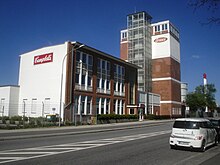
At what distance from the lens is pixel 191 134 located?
11883 mm

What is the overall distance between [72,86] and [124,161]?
Result: 98.9ft

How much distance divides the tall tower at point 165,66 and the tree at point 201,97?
1331 cm

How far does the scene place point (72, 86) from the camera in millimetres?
38469

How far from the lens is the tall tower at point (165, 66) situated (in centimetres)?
7388

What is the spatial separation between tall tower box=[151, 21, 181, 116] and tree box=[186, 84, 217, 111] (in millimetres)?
13314

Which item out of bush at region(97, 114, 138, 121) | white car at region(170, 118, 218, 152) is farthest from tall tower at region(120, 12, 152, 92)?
white car at region(170, 118, 218, 152)

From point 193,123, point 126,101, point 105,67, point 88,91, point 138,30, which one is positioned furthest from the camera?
point 138,30

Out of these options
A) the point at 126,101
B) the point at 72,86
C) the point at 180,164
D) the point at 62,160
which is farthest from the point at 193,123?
the point at 126,101

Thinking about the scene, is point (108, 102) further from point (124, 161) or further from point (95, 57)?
point (124, 161)

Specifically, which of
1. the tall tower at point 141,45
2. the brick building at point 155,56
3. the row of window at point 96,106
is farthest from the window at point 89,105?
the brick building at point 155,56

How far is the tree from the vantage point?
89250mm

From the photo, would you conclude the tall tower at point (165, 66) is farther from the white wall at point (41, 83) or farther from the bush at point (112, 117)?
the white wall at point (41, 83)

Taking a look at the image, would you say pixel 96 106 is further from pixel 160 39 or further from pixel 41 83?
pixel 160 39

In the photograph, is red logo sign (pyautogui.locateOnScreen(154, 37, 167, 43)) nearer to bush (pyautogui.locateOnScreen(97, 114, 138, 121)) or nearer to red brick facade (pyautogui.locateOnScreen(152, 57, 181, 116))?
red brick facade (pyautogui.locateOnScreen(152, 57, 181, 116))
